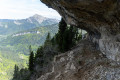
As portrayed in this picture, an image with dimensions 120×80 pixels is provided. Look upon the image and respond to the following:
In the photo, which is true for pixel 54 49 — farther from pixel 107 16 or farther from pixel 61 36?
pixel 107 16

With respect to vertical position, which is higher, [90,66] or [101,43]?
[101,43]

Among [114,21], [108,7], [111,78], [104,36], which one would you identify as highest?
[108,7]

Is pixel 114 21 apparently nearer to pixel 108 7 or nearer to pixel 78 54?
pixel 108 7

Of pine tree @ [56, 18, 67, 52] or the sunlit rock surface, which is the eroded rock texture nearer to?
the sunlit rock surface

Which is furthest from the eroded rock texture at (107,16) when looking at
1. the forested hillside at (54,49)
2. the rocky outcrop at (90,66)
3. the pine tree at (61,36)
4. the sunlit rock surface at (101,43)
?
the pine tree at (61,36)

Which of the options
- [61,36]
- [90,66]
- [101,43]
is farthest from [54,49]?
[90,66]

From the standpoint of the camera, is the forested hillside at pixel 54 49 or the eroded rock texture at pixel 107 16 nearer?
the eroded rock texture at pixel 107 16

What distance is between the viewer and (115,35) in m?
16.7

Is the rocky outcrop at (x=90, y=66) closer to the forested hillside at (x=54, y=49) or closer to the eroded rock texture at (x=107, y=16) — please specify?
the eroded rock texture at (x=107, y=16)

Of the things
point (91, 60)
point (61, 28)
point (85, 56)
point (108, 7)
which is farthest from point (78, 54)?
point (61, 28)

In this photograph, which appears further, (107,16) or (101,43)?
(101,43)

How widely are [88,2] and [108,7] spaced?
6.12ft

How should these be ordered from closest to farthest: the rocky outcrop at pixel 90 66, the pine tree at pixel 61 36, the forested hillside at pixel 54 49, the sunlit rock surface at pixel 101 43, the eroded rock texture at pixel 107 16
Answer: the eroded rock texture at pixel 107 16
the sunlit rock surface at pixel 101 43
the rocky outcrop at pixel 90 66
the forested hillside at pixel 54 49
the pine tree at pixel 61 36

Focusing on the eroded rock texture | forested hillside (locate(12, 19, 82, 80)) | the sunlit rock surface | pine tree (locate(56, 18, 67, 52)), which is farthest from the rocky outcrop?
pine tree (locate(56, 18, 67, 52))
